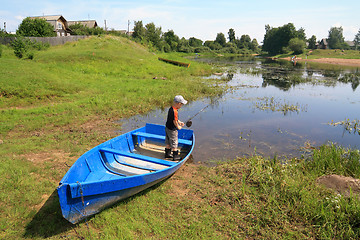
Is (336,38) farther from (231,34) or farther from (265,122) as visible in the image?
(265,122)

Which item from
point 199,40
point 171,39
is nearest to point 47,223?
point 171,39

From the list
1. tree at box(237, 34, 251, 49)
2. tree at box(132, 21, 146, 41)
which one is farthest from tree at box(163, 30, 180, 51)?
tree at box(237, 34, 251, 49)

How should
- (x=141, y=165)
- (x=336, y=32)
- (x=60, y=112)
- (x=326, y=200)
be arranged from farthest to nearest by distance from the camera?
(x=336, y=32), (x=60, y=112), (x=141, y=165), (x=326, y=200)

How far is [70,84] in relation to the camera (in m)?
15.6

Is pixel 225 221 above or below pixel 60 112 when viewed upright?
below

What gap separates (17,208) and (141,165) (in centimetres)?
315

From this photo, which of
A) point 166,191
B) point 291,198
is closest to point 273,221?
point 291,198

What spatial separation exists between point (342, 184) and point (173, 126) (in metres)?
4.73

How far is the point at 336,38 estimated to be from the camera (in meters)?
94.3

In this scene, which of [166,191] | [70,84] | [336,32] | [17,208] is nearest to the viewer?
[17,208]

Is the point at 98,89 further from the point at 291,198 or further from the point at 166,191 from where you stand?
the point at 291,198

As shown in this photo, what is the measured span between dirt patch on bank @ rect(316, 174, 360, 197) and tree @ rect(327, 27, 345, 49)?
355ft

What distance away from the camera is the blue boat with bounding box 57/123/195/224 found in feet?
14.0

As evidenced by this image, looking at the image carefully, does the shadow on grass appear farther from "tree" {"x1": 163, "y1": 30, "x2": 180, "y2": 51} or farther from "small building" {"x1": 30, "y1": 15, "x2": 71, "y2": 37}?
"tree" {"x1": 163, "y1": 30, "x2": 180, "y2": 51}
